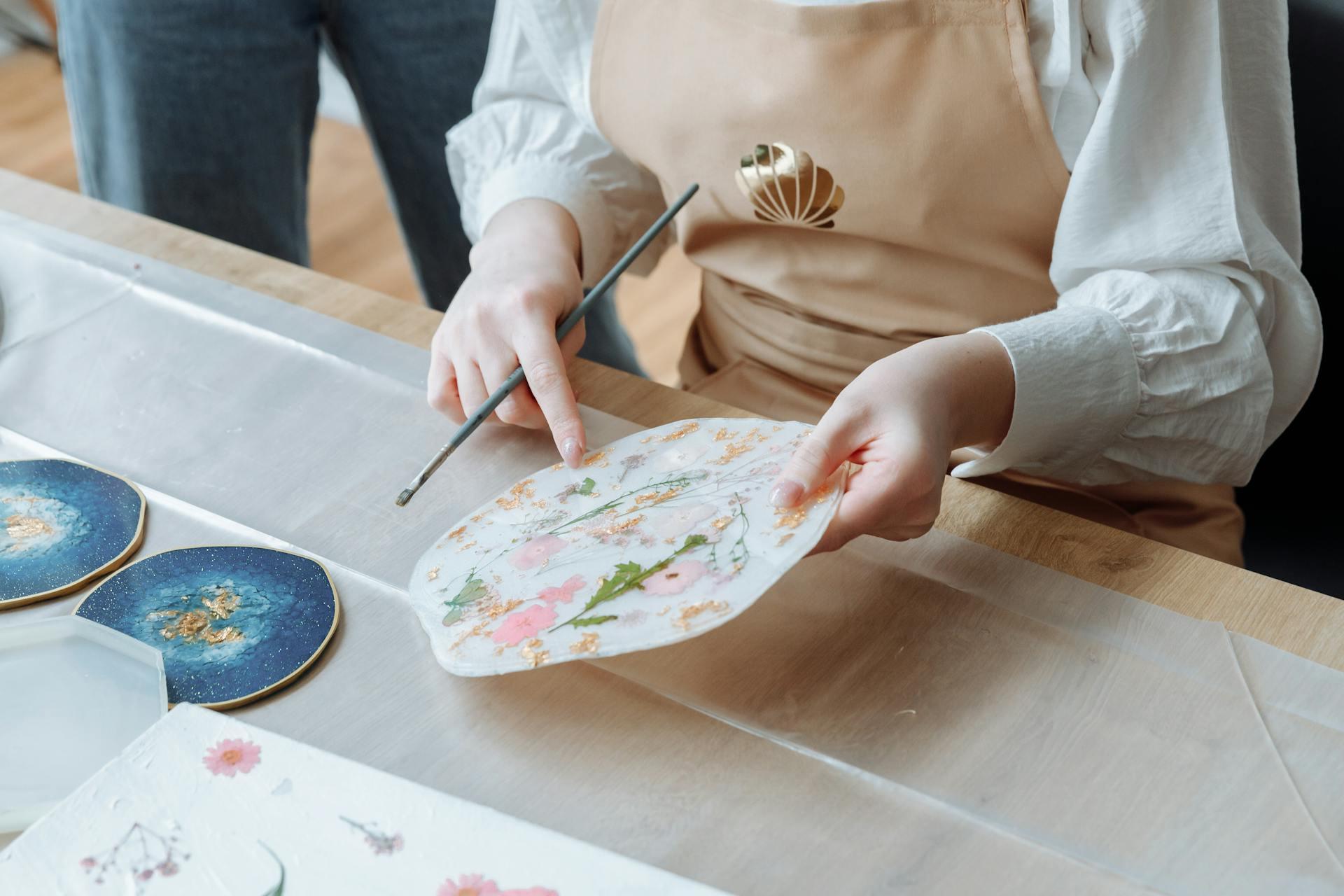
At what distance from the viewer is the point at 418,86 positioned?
4.22ft

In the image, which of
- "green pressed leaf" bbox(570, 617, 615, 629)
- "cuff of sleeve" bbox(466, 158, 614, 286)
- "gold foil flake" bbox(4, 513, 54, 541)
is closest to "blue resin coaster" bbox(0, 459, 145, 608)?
"gold foil flake" bbox(4, 513, 54, 541)

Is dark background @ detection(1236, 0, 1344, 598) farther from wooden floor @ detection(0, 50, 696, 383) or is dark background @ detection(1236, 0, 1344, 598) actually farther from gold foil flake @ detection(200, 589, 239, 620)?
wooden floor @ detection(0, 50, 696, 383)

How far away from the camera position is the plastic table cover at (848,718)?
17.7 inches

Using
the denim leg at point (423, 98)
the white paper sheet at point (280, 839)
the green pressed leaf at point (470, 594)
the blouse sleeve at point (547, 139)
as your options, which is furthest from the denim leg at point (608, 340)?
the white paper sheet at point (280, 839)

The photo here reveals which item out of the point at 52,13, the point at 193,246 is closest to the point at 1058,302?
the point at 193,246

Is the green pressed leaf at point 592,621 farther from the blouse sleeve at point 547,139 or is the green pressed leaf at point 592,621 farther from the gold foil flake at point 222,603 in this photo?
the blouse sleeve at point 547,139

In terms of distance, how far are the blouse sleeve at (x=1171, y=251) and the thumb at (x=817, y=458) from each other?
133 mm

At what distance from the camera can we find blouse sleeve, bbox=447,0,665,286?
2.87 feet

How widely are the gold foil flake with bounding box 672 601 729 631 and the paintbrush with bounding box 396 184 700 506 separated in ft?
0.64

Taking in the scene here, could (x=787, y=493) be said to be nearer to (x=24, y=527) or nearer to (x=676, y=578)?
(x=676, y=578)

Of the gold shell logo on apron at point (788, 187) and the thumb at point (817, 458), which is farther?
the gold shell logo on apron at point (788, 187)

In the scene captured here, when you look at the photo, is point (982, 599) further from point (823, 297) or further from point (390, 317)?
point (390, 317)

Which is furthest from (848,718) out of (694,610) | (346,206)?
(346,206)

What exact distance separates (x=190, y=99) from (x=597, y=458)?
808 millimetres
